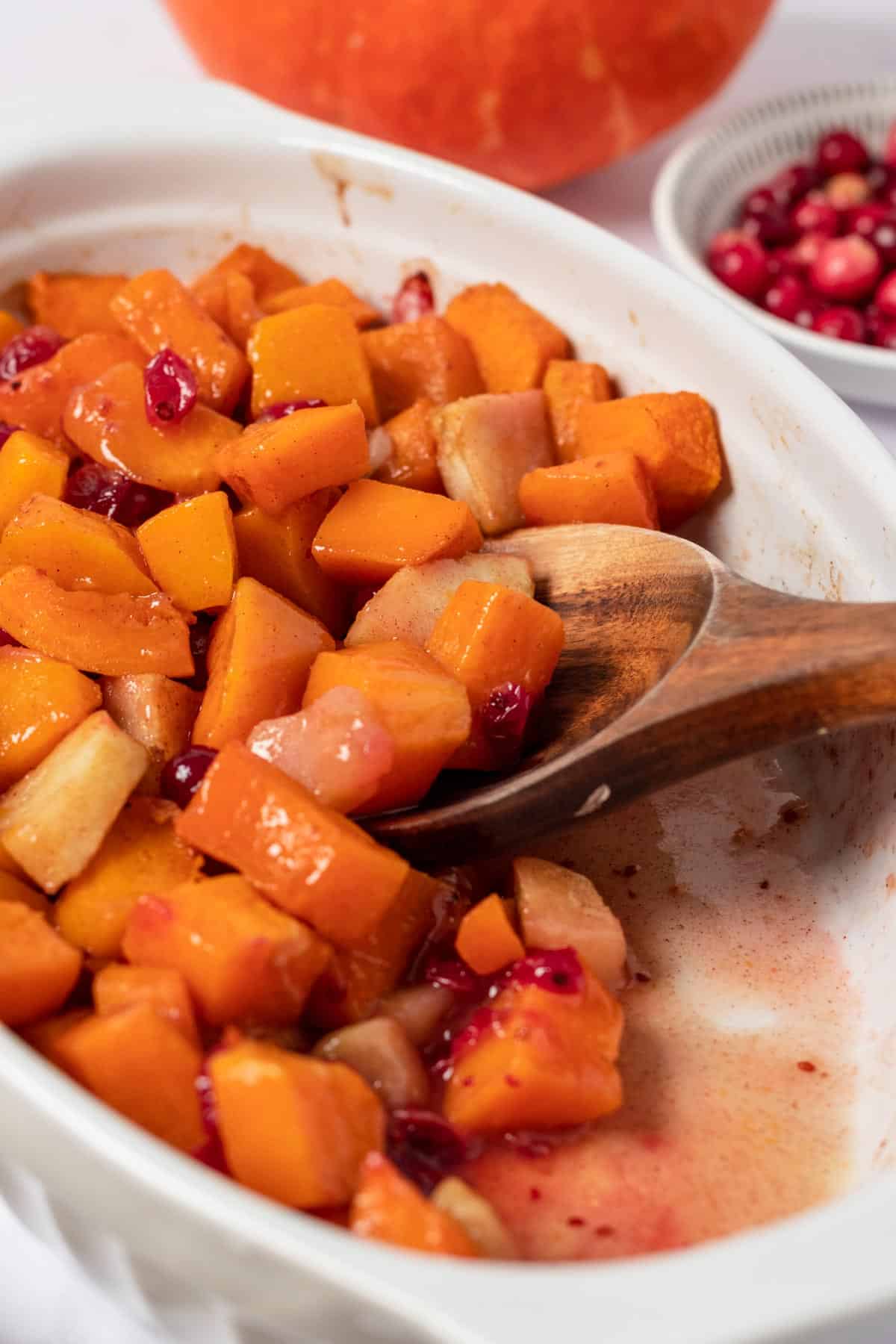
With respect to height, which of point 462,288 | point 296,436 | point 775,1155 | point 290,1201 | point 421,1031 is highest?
point 296,436

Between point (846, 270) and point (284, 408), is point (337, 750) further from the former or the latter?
point (846, 270)

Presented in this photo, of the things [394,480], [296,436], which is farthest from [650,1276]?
[394,480]

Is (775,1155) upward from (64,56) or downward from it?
downward

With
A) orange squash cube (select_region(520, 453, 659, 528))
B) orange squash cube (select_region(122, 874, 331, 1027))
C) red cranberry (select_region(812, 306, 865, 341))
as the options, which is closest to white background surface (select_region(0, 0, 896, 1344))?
red cranberry (select_region(812, 306, 865, 341))

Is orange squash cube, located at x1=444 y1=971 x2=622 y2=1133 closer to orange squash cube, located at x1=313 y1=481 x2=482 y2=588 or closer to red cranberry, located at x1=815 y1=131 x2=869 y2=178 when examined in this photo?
orange squash cube, located at x1=313 y1=481 x2=482 y2=588

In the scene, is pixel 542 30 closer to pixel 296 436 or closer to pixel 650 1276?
pixel 296 436

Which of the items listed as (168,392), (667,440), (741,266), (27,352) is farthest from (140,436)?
(741,266)
